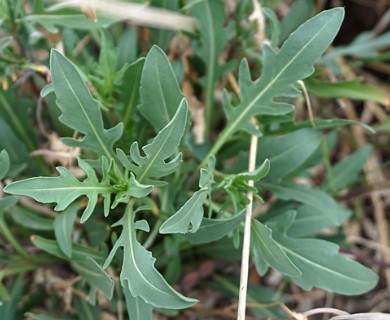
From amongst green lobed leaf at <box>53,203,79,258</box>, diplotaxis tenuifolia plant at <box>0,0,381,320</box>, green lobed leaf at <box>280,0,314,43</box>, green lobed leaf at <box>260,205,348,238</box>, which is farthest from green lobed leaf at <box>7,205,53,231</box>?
green lobed leaf at <box>280,0,314,43</box>

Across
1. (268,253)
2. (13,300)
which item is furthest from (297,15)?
(13,300)

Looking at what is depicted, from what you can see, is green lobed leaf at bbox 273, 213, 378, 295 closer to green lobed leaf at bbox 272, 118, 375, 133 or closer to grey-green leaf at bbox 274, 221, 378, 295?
grey-green leaf at bbox 274, 221, 378, 295

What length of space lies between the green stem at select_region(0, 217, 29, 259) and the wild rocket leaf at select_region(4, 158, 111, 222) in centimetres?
27

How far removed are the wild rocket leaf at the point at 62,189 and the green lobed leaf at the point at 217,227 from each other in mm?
171

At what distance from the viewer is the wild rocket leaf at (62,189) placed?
3.11 feet

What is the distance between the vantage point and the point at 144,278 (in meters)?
0.98

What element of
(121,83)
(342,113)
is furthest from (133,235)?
(342,113)

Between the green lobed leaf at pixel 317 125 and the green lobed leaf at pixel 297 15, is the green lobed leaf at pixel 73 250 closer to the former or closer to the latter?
the green lobed leaf at pixel 317 125

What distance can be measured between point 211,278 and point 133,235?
0.53 m

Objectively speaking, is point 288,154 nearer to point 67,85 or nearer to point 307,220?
point 307,220

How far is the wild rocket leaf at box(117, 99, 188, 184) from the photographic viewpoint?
3.08 ft

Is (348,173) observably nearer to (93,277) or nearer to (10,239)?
(93,277)

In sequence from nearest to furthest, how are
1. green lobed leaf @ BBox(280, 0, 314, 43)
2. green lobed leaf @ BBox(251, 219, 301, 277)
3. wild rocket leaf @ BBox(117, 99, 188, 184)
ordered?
wild rocket leaf @ BBox(117, 99, 188, 184)
green lobed leaf @ BBox(251, 219, 301, 277)
green lobed leaf @ BBox(280, 0, 314, 43)

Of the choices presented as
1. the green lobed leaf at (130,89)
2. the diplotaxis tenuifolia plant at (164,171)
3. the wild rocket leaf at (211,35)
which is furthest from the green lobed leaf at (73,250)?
the wild rocket leaf at (211,35)
